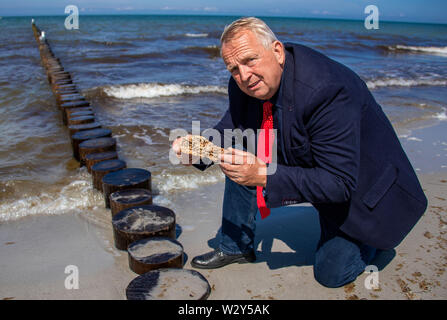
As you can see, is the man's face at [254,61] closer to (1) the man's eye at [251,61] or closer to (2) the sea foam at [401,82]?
(1) the man's eye at [251,61]

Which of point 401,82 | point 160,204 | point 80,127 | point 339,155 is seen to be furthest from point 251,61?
point 401,82

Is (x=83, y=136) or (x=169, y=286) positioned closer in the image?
(x=169, y=286)

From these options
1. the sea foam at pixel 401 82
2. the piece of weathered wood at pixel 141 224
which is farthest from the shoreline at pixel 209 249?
the sea foam at pixel 401 82

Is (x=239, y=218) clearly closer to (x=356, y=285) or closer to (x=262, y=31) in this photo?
(x=356, y=285)

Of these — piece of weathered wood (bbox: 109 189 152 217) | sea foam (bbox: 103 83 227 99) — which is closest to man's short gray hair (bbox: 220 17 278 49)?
piece of weathered wood (bbox: 109 189 152 217)

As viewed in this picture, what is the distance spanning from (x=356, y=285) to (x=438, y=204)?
5.93 ft

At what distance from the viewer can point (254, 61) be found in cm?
194

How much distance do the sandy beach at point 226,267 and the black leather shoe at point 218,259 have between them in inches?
1.7

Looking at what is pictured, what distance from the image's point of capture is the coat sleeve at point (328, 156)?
1.91 m

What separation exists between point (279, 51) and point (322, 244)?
141 cm

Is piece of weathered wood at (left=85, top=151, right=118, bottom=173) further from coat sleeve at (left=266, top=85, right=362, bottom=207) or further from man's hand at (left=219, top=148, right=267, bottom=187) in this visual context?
coat sleeve at (left=266, top=85, right=362, bottom=207)

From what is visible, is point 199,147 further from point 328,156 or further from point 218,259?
point 218,259
